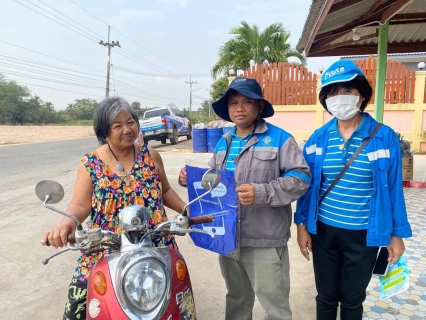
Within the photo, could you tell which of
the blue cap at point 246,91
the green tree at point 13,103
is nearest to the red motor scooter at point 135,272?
the blue cap at point 246,91

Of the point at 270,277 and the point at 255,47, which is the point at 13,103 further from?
the point at 270,277

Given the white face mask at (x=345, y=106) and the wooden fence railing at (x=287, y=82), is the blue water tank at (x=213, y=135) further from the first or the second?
the white face mask at (x=345, y=106)

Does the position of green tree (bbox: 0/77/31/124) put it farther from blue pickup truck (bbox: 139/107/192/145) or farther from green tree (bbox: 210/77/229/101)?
blue pickup truck (bbox: 139/107/192/145)

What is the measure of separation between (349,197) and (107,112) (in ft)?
4.35

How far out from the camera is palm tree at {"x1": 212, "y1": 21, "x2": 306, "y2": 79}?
1495cm

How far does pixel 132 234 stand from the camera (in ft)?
4.44

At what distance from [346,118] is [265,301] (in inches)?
42.6

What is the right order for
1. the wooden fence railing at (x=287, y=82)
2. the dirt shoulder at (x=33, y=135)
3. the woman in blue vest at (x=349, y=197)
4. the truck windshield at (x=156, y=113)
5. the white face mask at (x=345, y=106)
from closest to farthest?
1. the woman in blue vest at (x=349, y=197)
2. the white face mask at (x=345, y=106)
3. the wooden fence railing at (x=287, y=82)
4. the truck windshield at (x=156, y=113)
5. the dirt shoulder at (x=33, y=135)

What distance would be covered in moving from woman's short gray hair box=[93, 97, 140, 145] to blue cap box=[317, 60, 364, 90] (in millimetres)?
1088

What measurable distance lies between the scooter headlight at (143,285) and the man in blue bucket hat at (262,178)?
0.67 meters

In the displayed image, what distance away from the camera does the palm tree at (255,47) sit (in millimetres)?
14953

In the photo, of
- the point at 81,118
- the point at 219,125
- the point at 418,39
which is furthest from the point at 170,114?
the point at 81,118

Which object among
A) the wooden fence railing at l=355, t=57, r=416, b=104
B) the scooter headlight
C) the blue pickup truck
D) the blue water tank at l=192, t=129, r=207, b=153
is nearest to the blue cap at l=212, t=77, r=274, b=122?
the scooter headlight

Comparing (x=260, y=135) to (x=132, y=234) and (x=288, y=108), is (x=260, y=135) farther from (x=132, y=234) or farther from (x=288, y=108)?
(x=288, y=108)
